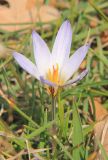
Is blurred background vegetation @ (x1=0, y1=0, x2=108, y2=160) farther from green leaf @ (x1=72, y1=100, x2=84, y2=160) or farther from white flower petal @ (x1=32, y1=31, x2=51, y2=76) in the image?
white flower petal @ (x1=32, y1=31, x2=51, y2=76)

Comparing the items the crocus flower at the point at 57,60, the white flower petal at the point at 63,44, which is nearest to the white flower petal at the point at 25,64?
the crocus flower at the point at 57,60

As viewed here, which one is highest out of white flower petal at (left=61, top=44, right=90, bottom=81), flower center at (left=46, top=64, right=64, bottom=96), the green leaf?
white flower petal at (left=61, top=44, right=90, bottom=81)

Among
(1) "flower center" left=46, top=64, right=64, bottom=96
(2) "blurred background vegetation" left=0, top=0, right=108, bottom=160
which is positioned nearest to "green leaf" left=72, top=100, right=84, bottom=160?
(2) "blurred background vegetation" left=0, top=0, right=108, bottom=160

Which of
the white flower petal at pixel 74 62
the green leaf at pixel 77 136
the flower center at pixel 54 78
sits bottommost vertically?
the green leaf at pixel 77 136

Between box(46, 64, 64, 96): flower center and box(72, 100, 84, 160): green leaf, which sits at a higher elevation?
box(46, 64, 64, 96): flower center

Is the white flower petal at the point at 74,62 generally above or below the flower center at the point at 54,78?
above

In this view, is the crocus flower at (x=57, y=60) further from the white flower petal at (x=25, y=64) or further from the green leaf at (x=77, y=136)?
the green leaf at (x=77, y=136)

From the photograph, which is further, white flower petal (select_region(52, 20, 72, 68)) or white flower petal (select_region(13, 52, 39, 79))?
white flower petal (select_region(52, 20, 72, 68))
